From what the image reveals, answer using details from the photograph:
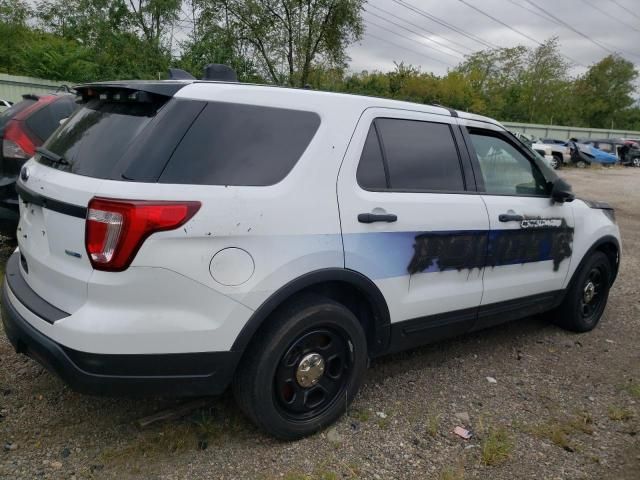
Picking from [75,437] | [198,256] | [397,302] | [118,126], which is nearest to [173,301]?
[198,256]

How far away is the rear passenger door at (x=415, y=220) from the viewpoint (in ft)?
9.34

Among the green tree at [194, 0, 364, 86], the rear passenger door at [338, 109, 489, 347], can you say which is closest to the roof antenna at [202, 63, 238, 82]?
the rear passenger door at [338, 109, 489, 347]

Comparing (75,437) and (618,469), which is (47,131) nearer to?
(75,437)

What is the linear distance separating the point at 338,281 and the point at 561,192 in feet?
6.97

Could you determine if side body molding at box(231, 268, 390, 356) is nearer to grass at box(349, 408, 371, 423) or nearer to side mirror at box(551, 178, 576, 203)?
grass at box(349, 408, 371, 423)

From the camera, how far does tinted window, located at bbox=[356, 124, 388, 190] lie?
9.47ft

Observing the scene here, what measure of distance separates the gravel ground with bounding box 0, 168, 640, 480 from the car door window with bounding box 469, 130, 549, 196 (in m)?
1.31

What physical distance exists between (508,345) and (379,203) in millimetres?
2215

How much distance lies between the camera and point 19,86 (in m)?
20.8

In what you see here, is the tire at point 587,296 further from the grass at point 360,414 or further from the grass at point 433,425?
the grass at point 360,414

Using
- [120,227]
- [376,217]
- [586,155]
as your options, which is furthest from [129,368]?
[586,155]

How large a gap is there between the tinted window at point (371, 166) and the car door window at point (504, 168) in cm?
95

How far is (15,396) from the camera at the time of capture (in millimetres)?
3143

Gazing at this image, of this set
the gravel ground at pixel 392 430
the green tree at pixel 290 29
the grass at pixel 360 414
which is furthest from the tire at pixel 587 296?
the green tree at pixel 290 29
